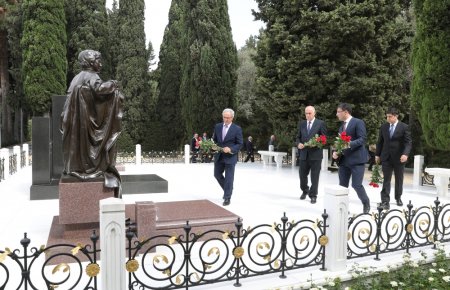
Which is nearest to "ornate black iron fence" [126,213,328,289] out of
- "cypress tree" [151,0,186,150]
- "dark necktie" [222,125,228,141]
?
"dark necktie" [222,125,228,141]

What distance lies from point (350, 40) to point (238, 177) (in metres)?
7.07

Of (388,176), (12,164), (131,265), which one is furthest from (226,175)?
(12,164)

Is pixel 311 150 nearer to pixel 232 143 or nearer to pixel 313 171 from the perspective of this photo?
pixel 313 171

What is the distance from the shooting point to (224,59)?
22656 mm

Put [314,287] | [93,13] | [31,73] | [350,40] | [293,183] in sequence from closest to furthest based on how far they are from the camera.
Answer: [314,287] < [293,183] < [350,40] < [31,73] < [93,13]

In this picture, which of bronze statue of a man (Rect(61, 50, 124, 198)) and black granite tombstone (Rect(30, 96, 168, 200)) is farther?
black granite tombstone (Rect(30, 96, 168, 200))

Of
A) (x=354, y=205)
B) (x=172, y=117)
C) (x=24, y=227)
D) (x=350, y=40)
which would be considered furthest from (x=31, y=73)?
(x=354, y=205)

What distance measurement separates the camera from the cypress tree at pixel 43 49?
77.2 feet

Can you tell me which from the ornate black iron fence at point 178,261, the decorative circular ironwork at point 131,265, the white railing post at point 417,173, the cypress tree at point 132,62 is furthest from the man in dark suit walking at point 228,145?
the cypress tree at point 132,62

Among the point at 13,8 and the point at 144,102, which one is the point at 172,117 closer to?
the point at 144,102

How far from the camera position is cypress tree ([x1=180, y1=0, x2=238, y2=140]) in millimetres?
22406

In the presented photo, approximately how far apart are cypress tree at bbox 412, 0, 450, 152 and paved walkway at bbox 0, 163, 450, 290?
1868 mm

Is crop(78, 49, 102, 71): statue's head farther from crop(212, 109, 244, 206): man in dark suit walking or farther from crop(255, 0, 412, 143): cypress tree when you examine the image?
crop(255, 0, 412, 143): cypress tree

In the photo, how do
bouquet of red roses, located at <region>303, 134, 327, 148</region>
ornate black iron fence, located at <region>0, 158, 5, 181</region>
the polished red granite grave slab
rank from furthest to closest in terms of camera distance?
1. ornate black iron fence, located at <region>0, 158, 5, 181</region>
2. bouquet of red roses, located at <region>303, 134, 327, 148</region>
3. the polished red granite grave slab
